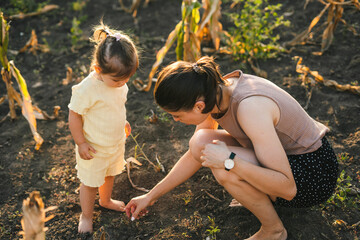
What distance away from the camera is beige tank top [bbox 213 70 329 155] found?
74.1 inches

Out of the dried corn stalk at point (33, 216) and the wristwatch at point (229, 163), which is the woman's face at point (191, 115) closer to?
the wristwatch at point (229, 163)

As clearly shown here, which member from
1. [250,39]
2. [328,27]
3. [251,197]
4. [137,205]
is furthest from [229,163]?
[328,27]

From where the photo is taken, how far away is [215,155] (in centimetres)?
191

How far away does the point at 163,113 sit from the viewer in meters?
3.20

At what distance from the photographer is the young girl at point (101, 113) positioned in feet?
6.31

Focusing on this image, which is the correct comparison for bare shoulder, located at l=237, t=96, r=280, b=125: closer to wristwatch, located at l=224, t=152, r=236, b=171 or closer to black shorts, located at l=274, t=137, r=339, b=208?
wristwatch, located at l=224, t=152, r=236, b=171

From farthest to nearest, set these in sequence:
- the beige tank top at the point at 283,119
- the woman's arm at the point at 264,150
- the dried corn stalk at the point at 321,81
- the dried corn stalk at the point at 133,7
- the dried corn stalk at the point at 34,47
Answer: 1. the dried corn stalk at the point at 133,7
2. the dried corn stalk at the point at 34,47
3. the dried corn stalk at the point at 321,81
4. the beige tank top at the point at 283,119
5. the woman's arm at the point at 264,150

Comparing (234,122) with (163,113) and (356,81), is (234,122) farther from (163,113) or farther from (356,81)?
(356,81)

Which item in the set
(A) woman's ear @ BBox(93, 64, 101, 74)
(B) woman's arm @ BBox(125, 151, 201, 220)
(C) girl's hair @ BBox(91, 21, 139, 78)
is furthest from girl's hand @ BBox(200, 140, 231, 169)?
(A) woman's ear @ BBox(93, 64, 101, 74)

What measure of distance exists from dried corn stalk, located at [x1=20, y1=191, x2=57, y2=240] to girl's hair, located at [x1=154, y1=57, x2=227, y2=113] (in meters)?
0.77

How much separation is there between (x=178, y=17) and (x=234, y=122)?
302 cm

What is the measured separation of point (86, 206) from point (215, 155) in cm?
90

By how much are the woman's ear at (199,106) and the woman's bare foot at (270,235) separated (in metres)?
0.79

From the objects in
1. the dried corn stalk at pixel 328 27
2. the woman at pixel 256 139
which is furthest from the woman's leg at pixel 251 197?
the dried corn stalk at pixel 328 27
